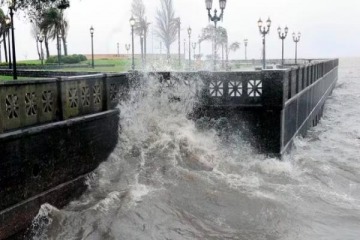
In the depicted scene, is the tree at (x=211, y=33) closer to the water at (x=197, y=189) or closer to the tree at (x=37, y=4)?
the tree at (x=37, y=4)

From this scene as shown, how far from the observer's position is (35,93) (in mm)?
10000

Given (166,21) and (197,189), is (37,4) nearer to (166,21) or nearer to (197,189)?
(197,189)

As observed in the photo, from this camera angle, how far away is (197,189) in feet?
39.3

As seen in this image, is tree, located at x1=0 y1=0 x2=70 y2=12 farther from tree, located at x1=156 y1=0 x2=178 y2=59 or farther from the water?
tree, located at x1=156 y1=0 x2=178 y2=59

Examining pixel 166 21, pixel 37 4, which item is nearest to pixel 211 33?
pixel 166 21

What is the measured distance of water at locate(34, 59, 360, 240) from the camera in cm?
966

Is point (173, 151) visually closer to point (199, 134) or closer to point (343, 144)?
point (199, 134)

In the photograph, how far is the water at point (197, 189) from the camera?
966cm

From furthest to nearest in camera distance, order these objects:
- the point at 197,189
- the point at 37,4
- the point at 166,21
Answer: the point at 166,21 → the point at 37,4 → the point at 197,189

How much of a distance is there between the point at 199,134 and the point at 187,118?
67 centimetres

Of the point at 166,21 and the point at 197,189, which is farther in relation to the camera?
the point at 166,21

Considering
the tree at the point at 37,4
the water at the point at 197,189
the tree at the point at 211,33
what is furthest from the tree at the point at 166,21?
the water at the point at 197,189

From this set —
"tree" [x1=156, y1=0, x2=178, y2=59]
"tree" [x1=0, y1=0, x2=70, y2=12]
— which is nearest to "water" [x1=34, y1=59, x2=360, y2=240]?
"tree" [x1=0, y1=0, x2=70, y2=12]

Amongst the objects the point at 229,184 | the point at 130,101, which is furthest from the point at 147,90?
the point at 229,184
